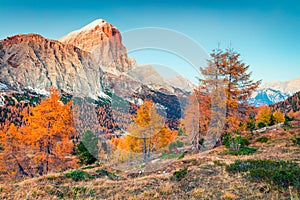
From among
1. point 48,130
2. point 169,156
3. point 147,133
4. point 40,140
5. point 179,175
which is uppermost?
point 147,133

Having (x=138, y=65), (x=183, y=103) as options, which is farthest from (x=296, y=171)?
(x=138, y=65)

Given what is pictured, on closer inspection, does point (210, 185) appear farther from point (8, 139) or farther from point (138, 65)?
point (8, 139)

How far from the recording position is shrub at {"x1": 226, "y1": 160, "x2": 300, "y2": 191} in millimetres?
6527

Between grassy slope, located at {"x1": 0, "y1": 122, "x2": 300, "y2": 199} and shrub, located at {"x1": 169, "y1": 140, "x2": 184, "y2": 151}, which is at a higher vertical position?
shrub, located at {"x1": 169, "y1": 140, "x2": 184, "y2": 151}

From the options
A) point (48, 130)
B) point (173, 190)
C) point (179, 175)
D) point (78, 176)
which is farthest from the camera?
point (48, 130)

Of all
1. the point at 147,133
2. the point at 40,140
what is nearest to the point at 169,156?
the point at 147,133

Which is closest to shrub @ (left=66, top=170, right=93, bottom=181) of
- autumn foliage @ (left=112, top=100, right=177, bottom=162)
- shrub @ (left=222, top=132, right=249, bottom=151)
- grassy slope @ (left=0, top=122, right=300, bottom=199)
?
grassy slope @ (left=0, top=122, right=300, bottom=199)

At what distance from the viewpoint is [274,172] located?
7.41 m

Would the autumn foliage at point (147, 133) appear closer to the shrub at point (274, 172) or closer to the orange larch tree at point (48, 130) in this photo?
the shrub at point (274, 172)

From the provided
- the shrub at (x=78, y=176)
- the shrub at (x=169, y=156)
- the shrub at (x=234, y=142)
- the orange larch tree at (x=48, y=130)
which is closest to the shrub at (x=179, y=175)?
the shrub at (x=169, y=156)

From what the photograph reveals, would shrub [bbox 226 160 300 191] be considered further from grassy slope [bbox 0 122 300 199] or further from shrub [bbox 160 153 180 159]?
shrub [bbox 160 153 180 159]

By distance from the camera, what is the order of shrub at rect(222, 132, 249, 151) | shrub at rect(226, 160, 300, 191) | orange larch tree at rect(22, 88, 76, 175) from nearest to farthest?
1. shrub at rect(226, 160, 300, 191)
2. shrub at rect(222, 132, 249, 151)
3. orange larch tree at rect(22, 88, 76, 175)

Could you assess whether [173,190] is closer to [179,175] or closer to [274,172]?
[179,175]

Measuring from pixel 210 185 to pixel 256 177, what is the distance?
1.87m
